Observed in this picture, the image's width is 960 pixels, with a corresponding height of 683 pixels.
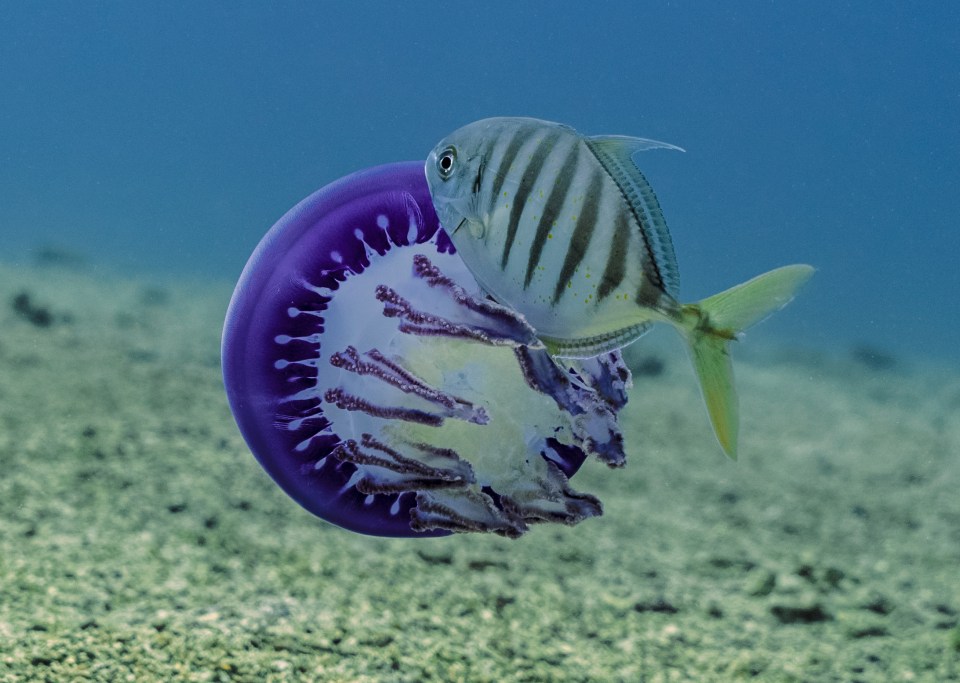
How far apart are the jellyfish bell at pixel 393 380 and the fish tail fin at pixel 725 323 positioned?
0.38m

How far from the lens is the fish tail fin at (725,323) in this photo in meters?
1.29

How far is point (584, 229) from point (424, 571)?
2919 mm

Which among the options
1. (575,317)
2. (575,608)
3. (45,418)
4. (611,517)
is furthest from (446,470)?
(45,418)

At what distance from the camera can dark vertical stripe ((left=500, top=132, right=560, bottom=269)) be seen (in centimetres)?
147

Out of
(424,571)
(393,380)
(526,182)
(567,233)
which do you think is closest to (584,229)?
(567,233)

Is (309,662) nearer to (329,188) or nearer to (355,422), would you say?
(355,422)

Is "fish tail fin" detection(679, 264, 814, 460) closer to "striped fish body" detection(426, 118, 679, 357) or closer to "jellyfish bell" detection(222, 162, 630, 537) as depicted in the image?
"striped fish body" detection(426, 118, 679, 357)

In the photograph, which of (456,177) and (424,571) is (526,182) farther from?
(424,571)

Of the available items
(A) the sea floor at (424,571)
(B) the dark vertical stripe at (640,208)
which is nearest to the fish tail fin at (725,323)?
(B) the dark vertical stripe at (640,208)

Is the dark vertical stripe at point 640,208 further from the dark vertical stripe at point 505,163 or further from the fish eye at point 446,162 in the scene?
the fish eye at point 446,162

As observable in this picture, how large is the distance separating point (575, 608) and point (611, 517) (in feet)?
5.61

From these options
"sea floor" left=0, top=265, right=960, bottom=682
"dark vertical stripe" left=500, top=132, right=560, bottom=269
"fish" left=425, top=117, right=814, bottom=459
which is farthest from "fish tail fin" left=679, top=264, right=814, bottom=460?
"sea floor" left=0, top=265, right=960, bottom=682

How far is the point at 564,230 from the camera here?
1449mm

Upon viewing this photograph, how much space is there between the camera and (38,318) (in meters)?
9.66
